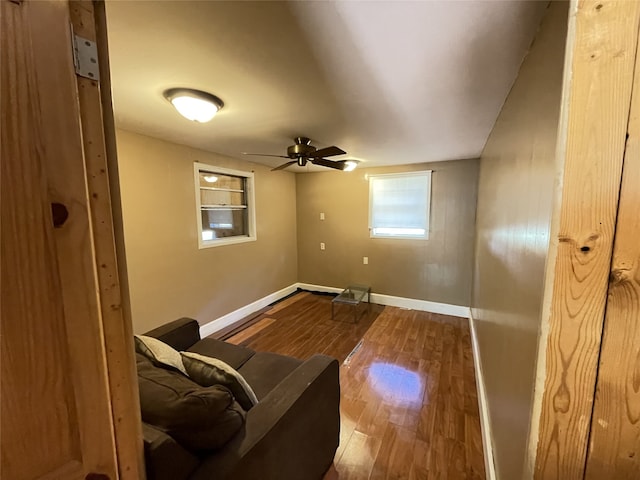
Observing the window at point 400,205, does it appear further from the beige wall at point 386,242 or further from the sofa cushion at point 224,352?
the sofa cushion at point 224,352

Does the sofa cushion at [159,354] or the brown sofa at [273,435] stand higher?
the sofa cushion at [159,354]

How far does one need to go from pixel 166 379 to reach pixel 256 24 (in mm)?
1447

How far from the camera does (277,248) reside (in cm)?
457

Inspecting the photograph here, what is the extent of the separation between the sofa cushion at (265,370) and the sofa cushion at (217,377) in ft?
1.31

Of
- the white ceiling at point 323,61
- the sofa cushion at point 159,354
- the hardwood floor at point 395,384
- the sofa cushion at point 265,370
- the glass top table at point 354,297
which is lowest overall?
the hardwood floor at point 395,384

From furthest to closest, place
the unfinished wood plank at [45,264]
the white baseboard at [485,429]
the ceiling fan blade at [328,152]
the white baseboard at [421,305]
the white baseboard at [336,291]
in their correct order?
1. the white baseboard at [421,305]
2. the white baseboard at [336,291]
3. the ceiling fan blade at [328,152]
4. the white baseboard at [485,429]
5. the unfinished wood plank at [45,264]

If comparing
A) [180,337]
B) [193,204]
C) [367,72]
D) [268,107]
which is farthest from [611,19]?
[193,204]

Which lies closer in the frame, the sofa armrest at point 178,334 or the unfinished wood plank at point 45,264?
the unfinished wood plank at point 45,264

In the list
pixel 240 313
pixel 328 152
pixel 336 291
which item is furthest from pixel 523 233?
pixel 336 291

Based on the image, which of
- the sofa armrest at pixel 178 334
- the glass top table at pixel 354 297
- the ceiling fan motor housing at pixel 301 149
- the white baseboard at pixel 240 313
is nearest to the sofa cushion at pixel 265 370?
the sofa armrest at pixel 178 334

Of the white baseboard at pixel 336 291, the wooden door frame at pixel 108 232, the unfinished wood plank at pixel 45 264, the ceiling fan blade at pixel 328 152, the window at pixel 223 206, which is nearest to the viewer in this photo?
the unfinished wood plank at pixel 45 264

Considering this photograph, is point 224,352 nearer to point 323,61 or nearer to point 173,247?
point 173,247

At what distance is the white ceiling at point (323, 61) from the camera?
1.01 metres

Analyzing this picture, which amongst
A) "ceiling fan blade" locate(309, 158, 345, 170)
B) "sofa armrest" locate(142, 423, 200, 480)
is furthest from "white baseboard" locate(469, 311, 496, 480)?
"ceiling fan blade" locate(309, 158, 345, 170)
